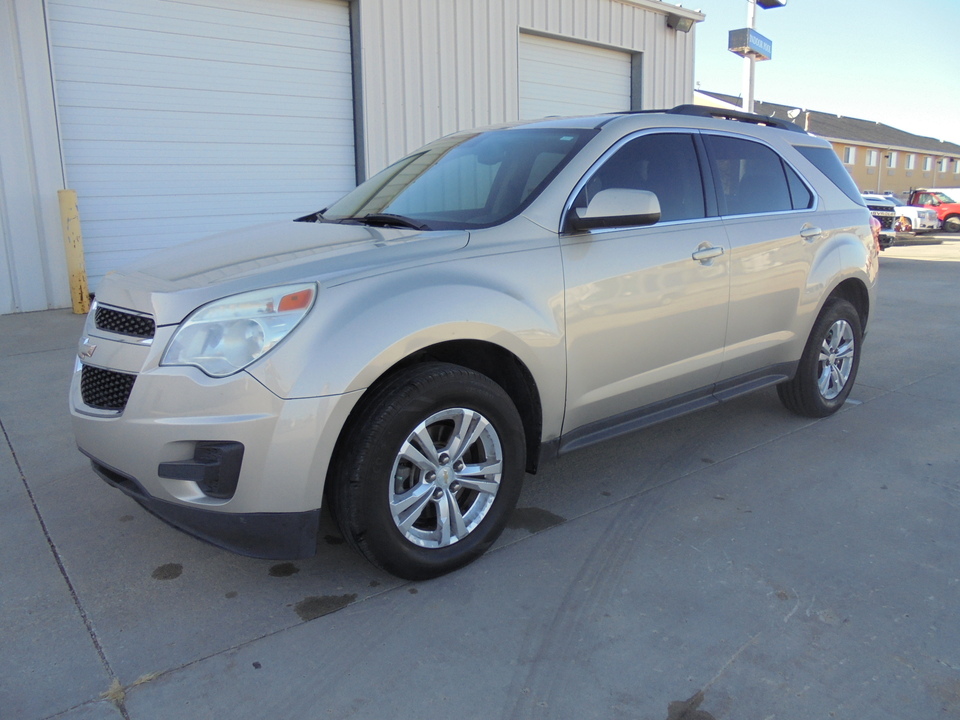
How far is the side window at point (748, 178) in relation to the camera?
4.11m

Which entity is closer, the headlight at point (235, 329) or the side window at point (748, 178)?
the headlight at point (235, 329)

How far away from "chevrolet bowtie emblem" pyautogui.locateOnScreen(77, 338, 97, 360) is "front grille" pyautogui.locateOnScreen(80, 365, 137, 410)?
43mm

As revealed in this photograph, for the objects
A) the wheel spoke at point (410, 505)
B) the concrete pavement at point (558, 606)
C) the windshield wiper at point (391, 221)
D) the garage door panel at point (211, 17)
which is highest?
the garage door panel at point (211, 17)

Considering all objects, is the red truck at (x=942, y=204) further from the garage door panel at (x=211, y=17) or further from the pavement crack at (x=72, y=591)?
the pavement crack at (x=72, y=591)

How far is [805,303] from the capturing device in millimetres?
4480

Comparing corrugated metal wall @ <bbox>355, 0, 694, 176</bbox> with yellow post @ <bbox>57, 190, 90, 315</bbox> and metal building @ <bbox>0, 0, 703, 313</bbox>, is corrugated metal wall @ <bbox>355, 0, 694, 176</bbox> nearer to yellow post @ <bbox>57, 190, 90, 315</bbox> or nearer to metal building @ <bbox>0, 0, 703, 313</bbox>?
metal building @ <bbox>0, 0, 703, 313</bbox>

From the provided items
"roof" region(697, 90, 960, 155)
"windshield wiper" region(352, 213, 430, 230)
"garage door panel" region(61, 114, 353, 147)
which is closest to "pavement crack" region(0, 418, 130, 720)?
"windshield wiper" region(352, 213, 430, 230)

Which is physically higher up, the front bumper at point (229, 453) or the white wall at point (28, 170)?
the white wall at point (28, 170)

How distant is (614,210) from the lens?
3.23 meters

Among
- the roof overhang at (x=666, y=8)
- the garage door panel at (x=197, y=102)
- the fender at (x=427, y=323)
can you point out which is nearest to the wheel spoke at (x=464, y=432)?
the fender at (x=427, y=323)

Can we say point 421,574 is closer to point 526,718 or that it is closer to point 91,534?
point 526,718

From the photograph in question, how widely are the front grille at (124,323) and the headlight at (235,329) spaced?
169mm

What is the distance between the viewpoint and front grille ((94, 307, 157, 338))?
2701 mm

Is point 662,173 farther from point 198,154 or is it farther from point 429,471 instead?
point 198,154
